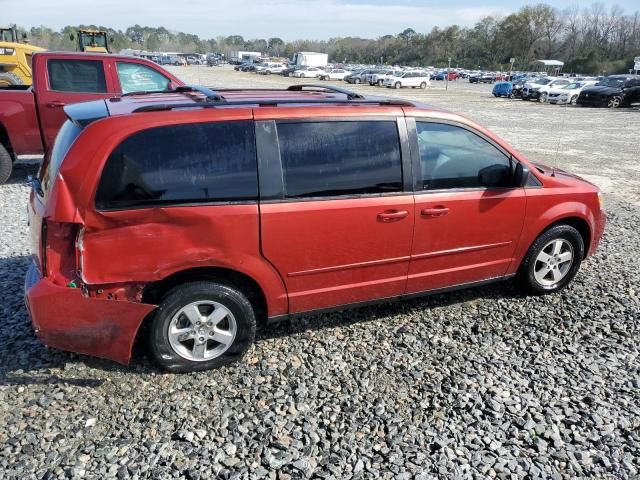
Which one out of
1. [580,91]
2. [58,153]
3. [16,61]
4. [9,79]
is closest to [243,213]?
[58,153]

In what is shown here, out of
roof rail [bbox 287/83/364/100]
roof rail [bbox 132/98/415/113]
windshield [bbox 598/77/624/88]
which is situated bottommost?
windshield [bbox 598/77/624/88]

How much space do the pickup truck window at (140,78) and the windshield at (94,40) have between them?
23254mm

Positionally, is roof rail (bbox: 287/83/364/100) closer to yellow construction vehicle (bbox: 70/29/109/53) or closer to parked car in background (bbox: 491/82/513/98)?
yellow construction vehicle (bbox: 70/29/109/53)

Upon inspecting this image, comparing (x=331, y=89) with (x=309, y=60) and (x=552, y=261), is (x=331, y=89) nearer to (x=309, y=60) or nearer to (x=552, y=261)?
(x=552, y=261)

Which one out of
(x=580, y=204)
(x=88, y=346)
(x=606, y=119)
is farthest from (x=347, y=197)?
(x=606, y=119)

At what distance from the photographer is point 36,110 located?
776 cm

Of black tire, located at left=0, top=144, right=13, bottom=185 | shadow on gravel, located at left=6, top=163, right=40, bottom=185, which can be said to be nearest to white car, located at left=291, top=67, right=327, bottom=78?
shadow on gravel, located at left=6, top=163, right=40, bottom=185

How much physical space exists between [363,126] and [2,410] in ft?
9.45

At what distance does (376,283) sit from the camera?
3.83 metres

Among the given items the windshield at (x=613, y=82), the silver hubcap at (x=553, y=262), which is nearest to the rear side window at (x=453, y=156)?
the silver hubcap at (x=553, y=262)

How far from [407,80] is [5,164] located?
39.8 m

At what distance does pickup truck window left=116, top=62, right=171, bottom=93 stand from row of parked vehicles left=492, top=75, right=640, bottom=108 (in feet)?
91.0

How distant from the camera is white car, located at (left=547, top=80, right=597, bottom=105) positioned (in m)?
31.3

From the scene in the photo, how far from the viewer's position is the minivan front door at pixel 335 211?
131 inches
